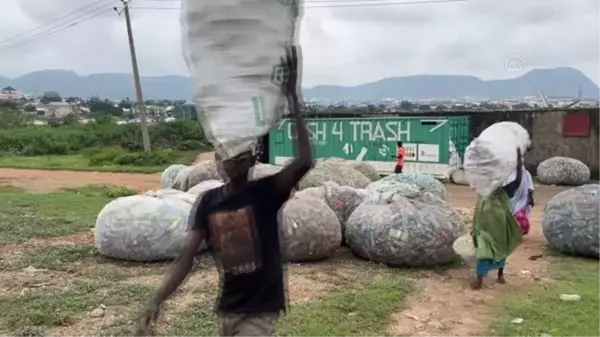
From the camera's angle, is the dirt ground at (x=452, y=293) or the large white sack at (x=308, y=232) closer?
the dirt ground at (x=452, y=293)

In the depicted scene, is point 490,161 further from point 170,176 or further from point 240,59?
point 170,176

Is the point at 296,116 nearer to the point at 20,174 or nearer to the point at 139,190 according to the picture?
the point at 139,190

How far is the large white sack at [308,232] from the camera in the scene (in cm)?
750

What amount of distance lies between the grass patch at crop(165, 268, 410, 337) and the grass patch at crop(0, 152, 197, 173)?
782 inches

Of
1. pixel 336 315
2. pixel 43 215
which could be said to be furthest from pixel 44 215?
pixel 336 315

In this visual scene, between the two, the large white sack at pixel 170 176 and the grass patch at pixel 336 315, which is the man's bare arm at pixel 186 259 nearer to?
the grass patch at pixel 336 315

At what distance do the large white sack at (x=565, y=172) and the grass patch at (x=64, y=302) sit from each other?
49.0 feet

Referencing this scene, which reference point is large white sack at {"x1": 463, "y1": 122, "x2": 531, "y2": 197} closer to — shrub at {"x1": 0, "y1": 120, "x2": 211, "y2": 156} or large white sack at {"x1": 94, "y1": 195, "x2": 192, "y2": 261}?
large white sack at {"x1": 94, "y1": 195, "x2": 192, "y2": 261}

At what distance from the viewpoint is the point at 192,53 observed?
304 centimetres

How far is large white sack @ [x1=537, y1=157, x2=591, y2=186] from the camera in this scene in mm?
18688

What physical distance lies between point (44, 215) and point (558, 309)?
836 centimetres

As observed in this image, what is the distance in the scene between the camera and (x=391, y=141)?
20.6 m

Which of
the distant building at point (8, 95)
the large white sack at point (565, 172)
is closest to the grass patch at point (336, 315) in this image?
the large white sack at point (565, 172)

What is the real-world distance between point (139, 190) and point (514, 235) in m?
12.9
